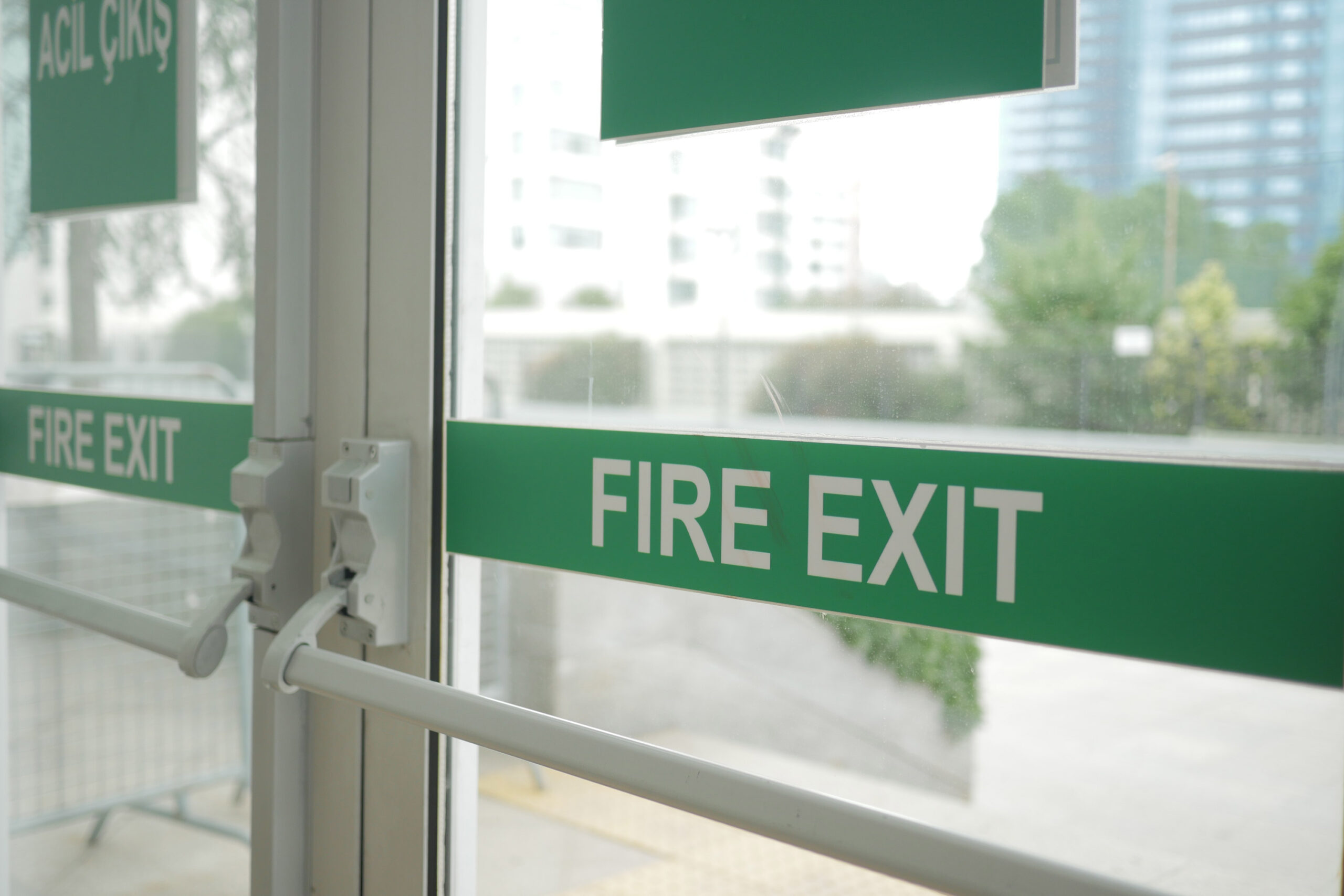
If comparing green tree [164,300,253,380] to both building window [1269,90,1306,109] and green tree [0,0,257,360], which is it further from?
building window [1269,90,1306,109]

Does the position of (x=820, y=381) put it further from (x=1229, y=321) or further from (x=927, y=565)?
(x=1229, y=321)

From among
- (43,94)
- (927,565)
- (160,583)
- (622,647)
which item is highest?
(43,94)

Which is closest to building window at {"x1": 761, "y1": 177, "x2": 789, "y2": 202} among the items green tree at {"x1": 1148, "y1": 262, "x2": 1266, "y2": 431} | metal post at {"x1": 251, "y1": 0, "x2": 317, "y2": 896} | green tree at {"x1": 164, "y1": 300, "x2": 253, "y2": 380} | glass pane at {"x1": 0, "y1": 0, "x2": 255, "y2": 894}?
green tree at {"x1": 1148, "y1": 262, "x2": 1266, "y2": 431}

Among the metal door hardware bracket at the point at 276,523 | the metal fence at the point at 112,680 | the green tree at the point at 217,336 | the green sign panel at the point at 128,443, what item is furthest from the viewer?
the metal fence at the point at 112,680

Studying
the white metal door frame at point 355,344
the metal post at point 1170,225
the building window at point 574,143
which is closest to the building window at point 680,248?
the building window at point 574,143

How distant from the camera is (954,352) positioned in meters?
0.82

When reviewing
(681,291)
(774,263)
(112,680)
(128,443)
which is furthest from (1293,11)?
(112,680)

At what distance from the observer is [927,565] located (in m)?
0.79

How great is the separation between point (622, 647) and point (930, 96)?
62cm

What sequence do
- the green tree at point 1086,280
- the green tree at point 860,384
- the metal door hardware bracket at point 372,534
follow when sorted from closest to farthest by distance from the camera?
the green tree at point 1086,280 < the green tree at point 860,384 < the metal door hardware bracket at point 372,534

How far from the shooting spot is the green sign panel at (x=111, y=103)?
1.40 m

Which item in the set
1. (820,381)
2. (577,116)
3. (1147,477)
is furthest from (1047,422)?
(577,116)

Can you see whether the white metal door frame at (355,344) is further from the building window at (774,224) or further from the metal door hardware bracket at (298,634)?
the building window at (774,224)

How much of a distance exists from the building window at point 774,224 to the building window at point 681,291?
3.5 inches
